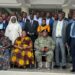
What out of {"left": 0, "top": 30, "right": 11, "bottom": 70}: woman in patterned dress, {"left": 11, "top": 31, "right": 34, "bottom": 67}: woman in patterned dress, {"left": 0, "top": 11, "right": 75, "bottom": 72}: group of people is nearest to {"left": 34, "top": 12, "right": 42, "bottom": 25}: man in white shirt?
{"left": 0, "top": 11, "right": 75, "bottom": 72}: group of people

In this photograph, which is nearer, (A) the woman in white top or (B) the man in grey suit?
(B) the man in grey suit

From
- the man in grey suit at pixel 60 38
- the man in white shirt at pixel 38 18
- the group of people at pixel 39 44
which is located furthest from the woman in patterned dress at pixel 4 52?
the man in grey suit at pixel 60 38

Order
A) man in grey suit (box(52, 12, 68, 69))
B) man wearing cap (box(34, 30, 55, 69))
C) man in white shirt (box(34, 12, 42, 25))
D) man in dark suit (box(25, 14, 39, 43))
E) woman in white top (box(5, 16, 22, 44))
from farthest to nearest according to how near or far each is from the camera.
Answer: man in white shirt (box(34, 12, 42, 25)), woman in white top (box(5, 16, 22, 44)), man in dark suit (box(25, 14, 39, 43)), man in grey suit (box(52, 12, 68, 69)), man wearing cap (box(34, 30, 55, 69))

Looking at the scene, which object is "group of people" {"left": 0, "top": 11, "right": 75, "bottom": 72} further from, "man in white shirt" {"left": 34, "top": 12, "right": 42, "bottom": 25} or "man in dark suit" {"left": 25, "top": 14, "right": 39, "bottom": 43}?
"man in white shirt" {"left": 34, "top": 12, "right": 42, "bottom": 25}

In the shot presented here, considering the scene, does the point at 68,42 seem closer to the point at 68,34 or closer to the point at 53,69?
the point at 68,34

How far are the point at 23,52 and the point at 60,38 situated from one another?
3.74 ft

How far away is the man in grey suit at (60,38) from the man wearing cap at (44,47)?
0.18m

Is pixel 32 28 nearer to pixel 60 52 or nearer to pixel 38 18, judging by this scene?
pixel 38 18

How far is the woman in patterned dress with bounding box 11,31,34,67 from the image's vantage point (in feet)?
36.0

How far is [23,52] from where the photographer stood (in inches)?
432

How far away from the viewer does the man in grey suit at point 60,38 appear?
11008 millimetres

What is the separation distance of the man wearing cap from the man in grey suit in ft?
0.60

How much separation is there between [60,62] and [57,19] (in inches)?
51.1

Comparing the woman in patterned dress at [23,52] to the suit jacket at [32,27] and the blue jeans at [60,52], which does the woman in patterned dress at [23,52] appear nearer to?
the suit jacket at [32,27]
